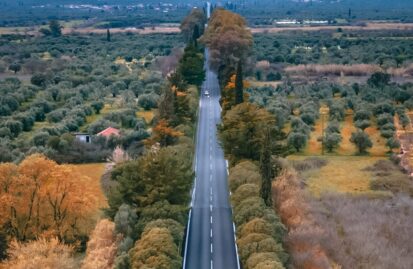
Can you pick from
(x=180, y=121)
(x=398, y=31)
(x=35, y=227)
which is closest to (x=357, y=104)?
(x=180, y=121)

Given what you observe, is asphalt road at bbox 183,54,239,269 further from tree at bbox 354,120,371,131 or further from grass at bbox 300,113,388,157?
tree at bbox 354,120,371,131

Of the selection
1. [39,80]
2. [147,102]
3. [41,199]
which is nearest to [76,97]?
[147,102]

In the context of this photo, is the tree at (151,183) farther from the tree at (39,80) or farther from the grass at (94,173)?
the tree at (39,80)

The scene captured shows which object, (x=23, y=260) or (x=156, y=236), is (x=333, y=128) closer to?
(x=156, y=236)

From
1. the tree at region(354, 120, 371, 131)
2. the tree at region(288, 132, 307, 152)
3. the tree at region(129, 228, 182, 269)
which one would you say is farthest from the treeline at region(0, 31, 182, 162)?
the tree at region(129, 228, 182, 269)

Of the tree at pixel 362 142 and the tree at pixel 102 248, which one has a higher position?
the tree at pixel 102 248

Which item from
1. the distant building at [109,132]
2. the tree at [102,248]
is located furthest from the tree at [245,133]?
the tree at [102,248]
